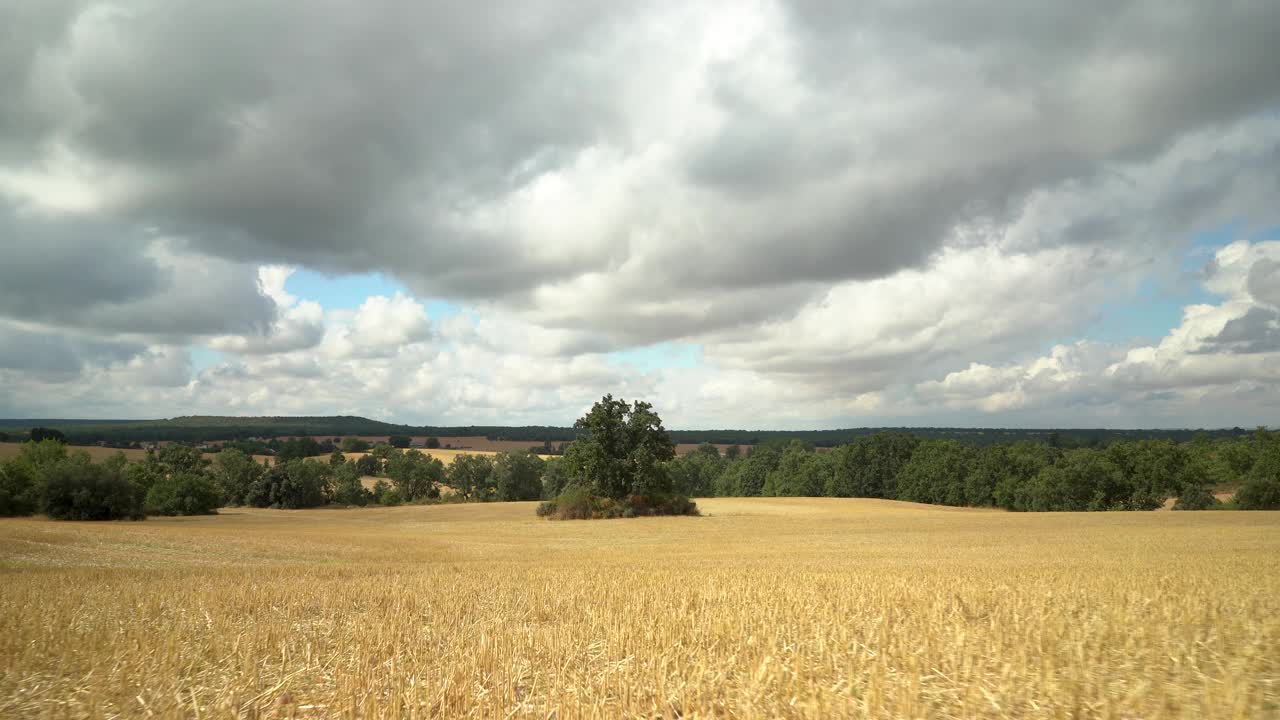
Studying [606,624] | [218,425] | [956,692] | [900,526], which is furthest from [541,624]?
[218,425]

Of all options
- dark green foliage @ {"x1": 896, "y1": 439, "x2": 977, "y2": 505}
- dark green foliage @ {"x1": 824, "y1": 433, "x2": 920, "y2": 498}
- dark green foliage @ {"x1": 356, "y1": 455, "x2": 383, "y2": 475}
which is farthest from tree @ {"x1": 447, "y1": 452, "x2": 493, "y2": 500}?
dark green foliage @ {"x1": 896, "y1": 439, "x2": 977, "y2": 505}

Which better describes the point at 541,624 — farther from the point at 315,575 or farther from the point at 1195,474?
the point at 1195,474

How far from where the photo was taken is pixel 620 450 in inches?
2351

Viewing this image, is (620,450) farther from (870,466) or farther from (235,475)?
(870,466)

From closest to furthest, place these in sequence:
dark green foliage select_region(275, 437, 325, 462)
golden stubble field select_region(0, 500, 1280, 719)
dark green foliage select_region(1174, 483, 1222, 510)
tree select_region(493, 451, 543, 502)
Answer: golden stubble field select_region(0, 500, 1280, 719) < dark green foliage select_region(1174, 483, 1222, 510) < tree select_region(493, 451, 543, 502) < dark green foliage select_region(275, 437, 325, 462)

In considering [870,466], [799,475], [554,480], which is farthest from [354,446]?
[870,466]

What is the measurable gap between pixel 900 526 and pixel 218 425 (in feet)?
629

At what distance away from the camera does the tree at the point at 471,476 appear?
10631cm

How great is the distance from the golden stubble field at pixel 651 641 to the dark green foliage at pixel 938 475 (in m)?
84.0

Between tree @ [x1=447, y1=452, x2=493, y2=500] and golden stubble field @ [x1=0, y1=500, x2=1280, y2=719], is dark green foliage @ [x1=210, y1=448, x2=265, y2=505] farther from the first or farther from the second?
golden stubble field @ [x1=0, y1=500, x2=1280, y2=719]

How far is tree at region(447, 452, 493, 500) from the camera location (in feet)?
349

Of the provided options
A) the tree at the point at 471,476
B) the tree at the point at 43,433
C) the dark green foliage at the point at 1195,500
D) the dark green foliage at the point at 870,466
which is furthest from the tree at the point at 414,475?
the dark green foliage at the point at 1195,500

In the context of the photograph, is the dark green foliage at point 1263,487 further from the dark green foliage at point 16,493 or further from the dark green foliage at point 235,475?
the dark green foliage at point 235,475

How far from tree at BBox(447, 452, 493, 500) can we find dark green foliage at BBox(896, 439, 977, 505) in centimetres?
6178
